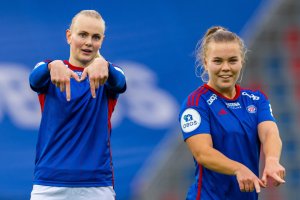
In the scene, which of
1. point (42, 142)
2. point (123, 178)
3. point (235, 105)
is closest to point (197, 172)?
point (235, 105)

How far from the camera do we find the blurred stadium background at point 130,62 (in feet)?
29.3

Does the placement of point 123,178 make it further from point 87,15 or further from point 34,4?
point 87,15

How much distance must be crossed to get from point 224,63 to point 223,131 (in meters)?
0.35

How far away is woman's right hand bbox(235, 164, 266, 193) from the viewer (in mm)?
5164

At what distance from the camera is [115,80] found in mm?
5809

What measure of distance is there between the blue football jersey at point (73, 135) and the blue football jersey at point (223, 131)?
467 millimetres

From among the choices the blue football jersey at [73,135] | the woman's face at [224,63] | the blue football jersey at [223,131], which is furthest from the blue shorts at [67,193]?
the woman's face at [224,63]

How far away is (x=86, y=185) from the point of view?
19.0 feet

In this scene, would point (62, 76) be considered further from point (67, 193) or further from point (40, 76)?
point (67, 193)

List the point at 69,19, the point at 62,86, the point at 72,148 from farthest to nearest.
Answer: the point at 69,19
the point at 72,148
the point at 62,86

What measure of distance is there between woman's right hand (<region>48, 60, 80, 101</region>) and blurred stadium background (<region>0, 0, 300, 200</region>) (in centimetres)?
335

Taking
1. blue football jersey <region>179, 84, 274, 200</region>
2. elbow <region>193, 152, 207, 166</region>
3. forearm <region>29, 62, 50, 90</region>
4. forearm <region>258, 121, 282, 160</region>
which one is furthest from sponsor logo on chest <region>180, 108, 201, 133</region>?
forearm <region>29, 62, 50, 90</region>

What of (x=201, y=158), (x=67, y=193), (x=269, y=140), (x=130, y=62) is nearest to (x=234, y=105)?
(x=269, y=140)

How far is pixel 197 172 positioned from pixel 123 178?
3.39m
